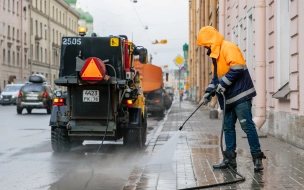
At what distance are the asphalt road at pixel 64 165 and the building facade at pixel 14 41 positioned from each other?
52317 mm

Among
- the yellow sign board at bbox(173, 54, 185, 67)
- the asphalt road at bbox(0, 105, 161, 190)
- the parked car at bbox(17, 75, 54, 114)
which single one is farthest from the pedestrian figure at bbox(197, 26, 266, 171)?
the yellow sign board at bbox(173, 54, 185, 67)

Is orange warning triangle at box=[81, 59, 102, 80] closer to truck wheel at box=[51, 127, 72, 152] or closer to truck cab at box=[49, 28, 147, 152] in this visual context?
truck cab at box=[49, 28, 147, 152]

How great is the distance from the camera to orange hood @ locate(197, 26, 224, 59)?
8.42 metres

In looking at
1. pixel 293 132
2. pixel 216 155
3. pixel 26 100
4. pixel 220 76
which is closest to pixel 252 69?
pixel 293 132

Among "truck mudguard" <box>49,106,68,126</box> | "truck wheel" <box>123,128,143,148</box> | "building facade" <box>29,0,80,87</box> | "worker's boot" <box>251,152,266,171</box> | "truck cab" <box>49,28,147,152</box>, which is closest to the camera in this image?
"worker's boot" <box>251,152,266,171</box>

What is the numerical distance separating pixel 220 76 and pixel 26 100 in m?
→ 24.5

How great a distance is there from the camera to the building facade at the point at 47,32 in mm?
79875

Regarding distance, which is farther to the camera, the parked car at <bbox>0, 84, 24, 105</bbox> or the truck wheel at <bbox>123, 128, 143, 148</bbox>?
the parked car at <bbox>0, 84, 24, 105</bbox>

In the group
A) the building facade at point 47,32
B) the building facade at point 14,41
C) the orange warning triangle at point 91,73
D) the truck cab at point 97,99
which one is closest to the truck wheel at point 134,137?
the truck cab at point 97,99

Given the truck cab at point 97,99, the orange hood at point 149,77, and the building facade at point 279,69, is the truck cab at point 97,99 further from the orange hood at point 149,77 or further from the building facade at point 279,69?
the orange hood at point 149,77

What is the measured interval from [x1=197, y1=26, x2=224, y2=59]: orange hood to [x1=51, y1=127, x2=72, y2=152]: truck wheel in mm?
4571

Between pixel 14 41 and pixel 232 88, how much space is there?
65.9 metres

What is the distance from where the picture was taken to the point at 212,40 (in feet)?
27.9

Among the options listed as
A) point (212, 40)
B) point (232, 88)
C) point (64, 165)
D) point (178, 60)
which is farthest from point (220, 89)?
point (178, 60)
